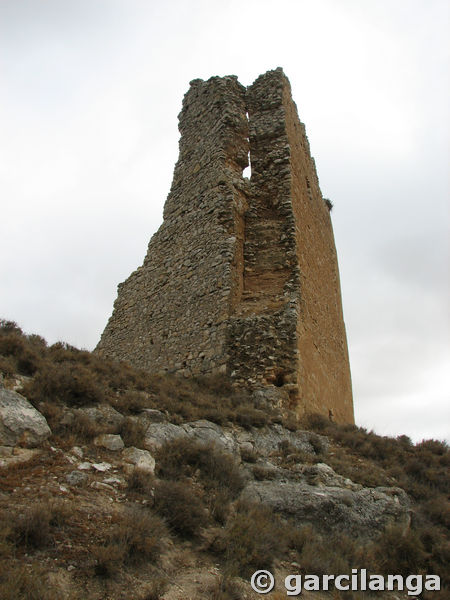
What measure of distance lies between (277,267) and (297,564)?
6.47 meters

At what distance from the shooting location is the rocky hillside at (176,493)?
3424mm

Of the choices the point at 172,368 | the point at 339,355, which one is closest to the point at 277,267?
the point at 172,368

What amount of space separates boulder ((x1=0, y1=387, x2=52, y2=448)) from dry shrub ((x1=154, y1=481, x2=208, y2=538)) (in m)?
1.29

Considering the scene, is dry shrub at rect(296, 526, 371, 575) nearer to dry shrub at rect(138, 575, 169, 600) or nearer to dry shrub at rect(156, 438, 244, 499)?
dry shrub at rect(156, 438, 244, 499)

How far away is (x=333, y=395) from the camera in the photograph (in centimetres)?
1140

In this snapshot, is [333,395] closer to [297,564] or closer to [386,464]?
[386,464]

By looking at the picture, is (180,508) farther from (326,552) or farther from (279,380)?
(279,380)

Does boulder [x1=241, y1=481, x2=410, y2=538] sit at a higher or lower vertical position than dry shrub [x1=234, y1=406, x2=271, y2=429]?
lower

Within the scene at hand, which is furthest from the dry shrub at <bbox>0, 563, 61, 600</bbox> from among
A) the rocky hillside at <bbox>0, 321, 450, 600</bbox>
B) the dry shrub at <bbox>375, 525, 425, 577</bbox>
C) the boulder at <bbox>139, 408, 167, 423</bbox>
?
the dry shrub at <bbox>375, 525, 425, 577</bbox>

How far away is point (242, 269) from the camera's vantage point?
10234mm

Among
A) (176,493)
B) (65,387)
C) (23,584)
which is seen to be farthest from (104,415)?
(23,584)

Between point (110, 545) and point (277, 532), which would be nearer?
point (110, 545)

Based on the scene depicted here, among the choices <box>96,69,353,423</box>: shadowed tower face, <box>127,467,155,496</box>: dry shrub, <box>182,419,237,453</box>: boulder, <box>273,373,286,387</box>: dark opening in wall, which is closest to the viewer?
<box>127,467,155,496</box>: dry shrub

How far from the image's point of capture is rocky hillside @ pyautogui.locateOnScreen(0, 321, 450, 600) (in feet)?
11.2
